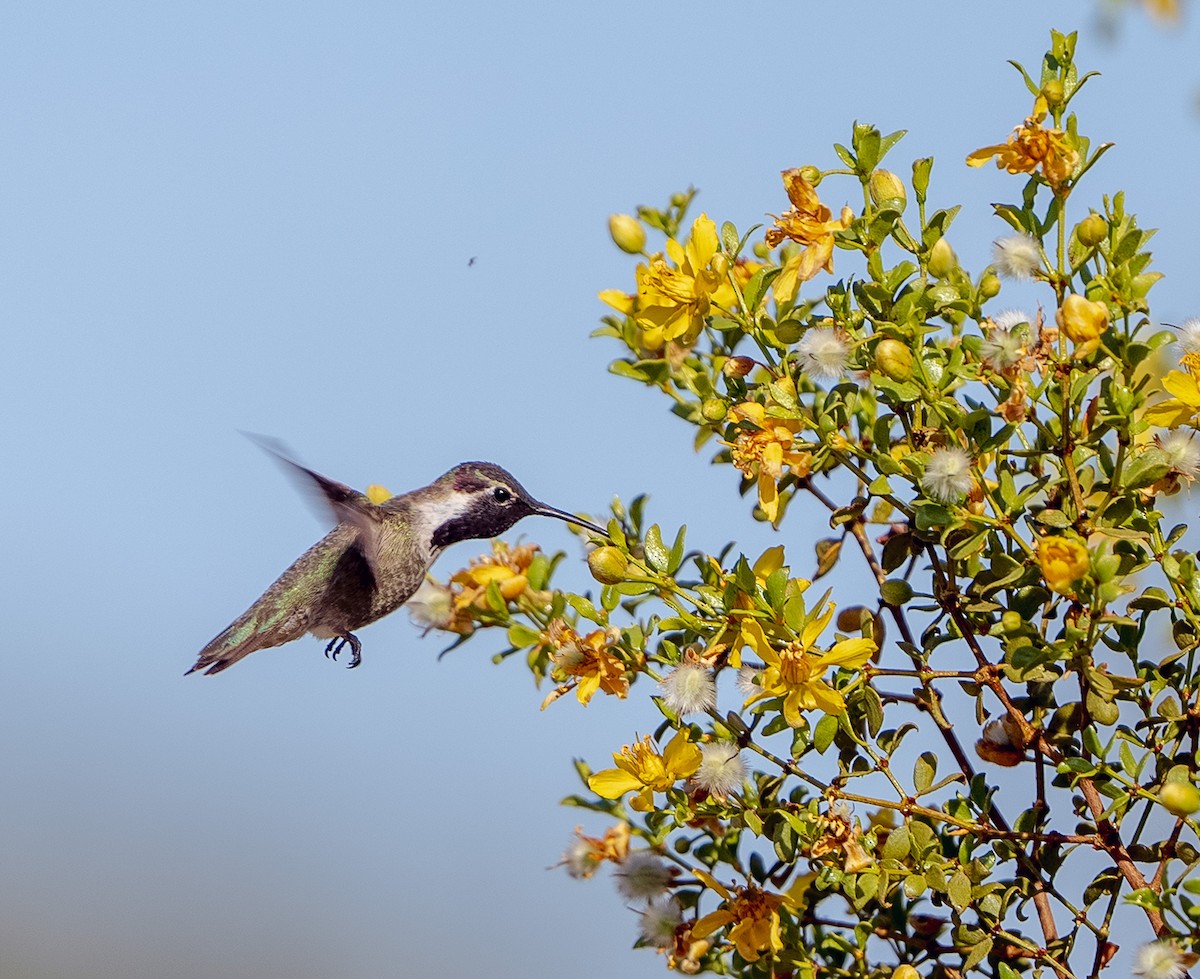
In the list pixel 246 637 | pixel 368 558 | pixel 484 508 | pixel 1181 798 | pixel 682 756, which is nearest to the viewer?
pixel 1181 798

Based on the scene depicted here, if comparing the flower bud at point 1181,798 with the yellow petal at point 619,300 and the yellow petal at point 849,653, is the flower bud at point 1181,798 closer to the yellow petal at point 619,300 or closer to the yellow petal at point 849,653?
the yellow petal at point 849,653

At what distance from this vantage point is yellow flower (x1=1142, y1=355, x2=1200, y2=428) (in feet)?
6.04

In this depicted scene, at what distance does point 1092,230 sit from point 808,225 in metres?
0.39

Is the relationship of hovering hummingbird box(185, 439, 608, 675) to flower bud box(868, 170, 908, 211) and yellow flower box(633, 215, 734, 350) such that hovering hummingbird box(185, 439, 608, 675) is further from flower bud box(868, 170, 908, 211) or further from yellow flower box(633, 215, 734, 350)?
flower bud box(868, 170, 908, 211)

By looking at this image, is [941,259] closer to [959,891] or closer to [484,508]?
[959,891]

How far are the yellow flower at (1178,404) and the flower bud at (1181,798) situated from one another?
1.56 ft

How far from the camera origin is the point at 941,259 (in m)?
1.95

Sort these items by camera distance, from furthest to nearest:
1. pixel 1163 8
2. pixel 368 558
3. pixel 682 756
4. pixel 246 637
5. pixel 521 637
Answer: pixel 246 637, pixel 368 558, pixel 1163 8, pixel 521 637, pixel 682 756

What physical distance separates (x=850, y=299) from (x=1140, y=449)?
43cm

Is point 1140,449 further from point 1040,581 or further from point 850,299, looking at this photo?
point 850,299

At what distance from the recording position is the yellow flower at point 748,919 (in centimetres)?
197

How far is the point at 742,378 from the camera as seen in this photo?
2123 millimetres

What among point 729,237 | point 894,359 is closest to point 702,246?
point 729,237

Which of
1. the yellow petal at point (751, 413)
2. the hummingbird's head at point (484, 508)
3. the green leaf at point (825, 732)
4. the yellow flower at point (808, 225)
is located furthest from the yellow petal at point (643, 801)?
the hummingbird's head at point (484, 508)
